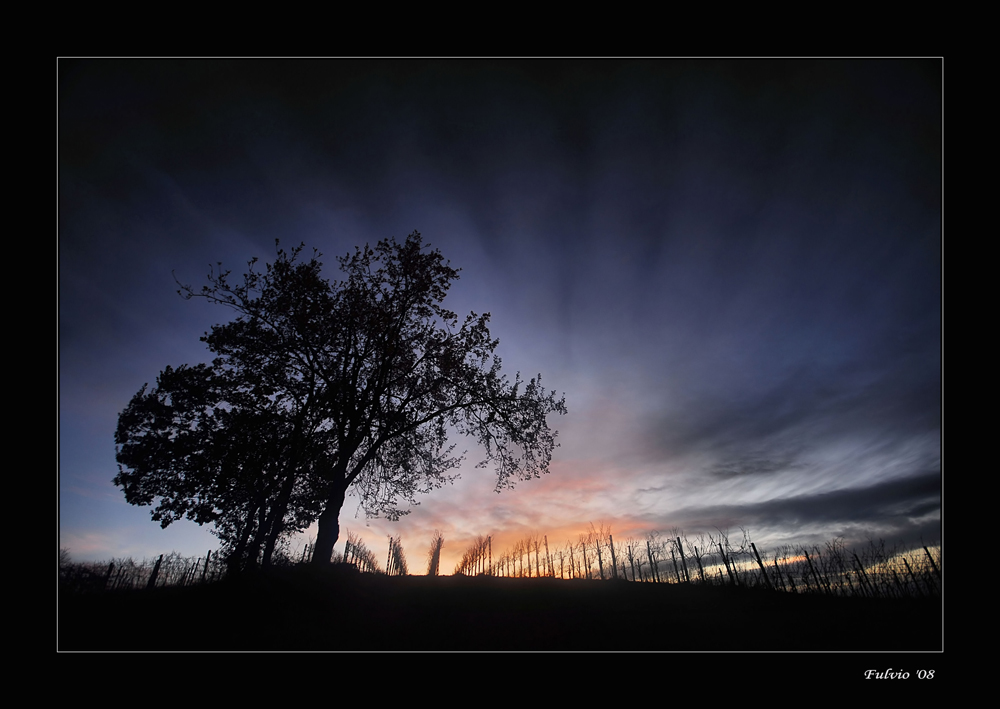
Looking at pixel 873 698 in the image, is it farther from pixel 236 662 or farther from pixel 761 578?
pixel 761 578

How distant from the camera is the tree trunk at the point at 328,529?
41.0 feet

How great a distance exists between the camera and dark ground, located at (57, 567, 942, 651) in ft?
23.6

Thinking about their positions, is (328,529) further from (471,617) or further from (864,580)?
(864,580)

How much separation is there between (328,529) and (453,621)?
6.81 metres

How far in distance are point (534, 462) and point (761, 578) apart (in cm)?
1961

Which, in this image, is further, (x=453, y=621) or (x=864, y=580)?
(x=864, y=580)

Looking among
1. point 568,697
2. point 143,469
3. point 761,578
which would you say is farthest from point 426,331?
point 761,578

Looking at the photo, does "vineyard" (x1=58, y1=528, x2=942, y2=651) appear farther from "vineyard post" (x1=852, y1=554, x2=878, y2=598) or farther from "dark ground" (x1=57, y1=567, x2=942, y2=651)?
"vineyard post" (x1=852, y1=554, x2=878, y2=598)

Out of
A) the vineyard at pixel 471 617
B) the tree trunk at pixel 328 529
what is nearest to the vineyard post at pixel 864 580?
the vineyard at pixel 471 617

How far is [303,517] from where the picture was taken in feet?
62.3

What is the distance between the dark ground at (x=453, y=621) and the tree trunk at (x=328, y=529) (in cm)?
75

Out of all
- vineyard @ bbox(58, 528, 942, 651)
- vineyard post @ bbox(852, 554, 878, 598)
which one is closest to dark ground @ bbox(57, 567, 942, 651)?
vineyard @ bbox(58, 528, 942, 651)

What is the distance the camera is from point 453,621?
8.59m

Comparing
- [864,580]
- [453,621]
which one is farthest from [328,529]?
[864,580]
